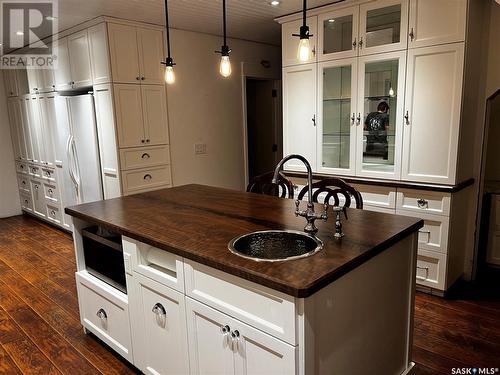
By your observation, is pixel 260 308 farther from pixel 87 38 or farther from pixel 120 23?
pixel 87 38

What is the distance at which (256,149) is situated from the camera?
584 cm

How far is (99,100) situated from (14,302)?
2004 millimetres

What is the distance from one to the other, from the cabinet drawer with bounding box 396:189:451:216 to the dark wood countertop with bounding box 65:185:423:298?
1.13m

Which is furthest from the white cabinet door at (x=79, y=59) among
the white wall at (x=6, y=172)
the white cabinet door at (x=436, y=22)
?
the white cabinet door at (x=436, y=22)

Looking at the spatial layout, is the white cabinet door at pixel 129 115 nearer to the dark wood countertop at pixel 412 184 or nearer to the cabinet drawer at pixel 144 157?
the cabinet drawer at pixel 144 157

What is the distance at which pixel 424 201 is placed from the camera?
2.99 m

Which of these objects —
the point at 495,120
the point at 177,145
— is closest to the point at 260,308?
the point at 177,145

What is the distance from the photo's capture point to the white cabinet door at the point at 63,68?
13.7 ft

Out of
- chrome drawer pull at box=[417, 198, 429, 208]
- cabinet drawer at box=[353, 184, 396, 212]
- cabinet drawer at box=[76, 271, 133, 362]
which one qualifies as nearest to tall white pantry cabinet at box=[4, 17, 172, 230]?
cabinet drawer at box=[76, 271, 133, 362]

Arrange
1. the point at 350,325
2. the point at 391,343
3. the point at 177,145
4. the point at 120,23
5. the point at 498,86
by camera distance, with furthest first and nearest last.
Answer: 1. the point at 177,145
2. the point at 120,23
3. the point at 498,86
4. the point at 391,343
5. the point at 350,325

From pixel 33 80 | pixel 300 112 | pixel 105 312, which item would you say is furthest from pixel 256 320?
pixel 33 80

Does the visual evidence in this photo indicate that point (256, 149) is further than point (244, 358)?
Yes

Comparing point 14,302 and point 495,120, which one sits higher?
point 495,120

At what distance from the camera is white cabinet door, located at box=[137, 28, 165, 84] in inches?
150
